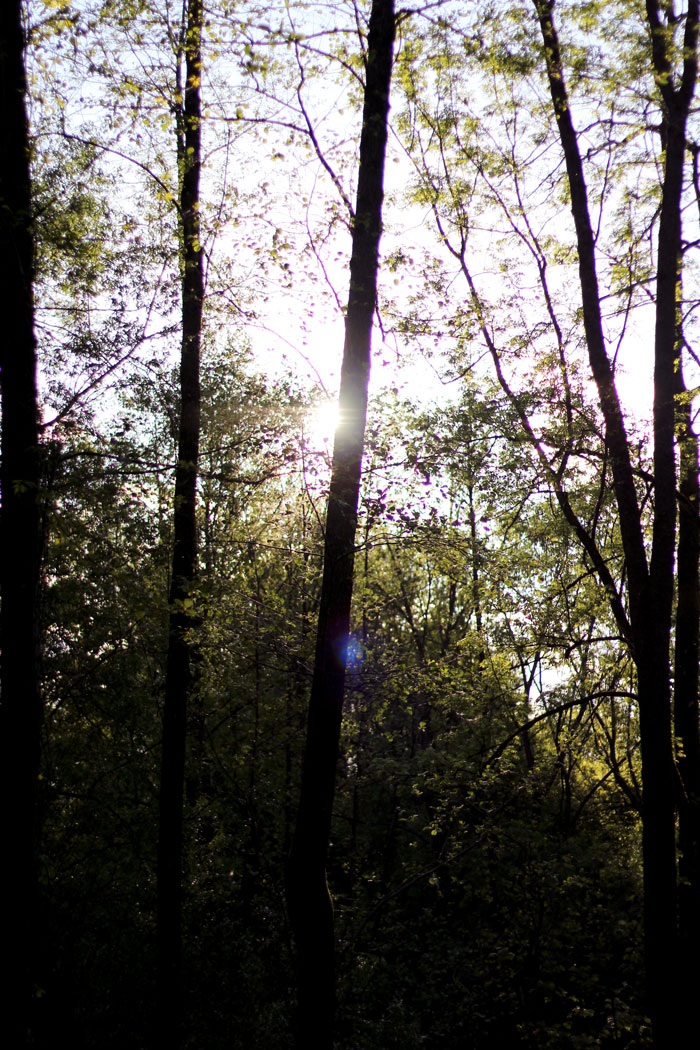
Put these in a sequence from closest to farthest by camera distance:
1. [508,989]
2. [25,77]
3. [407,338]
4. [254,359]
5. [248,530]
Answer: [25,77] < [407,338] < [248,530] < [508,989] < [254,359]

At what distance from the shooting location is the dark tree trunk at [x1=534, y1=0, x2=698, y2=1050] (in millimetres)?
6543

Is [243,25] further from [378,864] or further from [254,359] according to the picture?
[378,864]

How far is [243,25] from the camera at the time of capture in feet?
21.1

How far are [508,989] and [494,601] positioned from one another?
7.03 metres

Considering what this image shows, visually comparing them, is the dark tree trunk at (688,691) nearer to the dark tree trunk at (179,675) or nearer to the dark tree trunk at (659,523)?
the dark tree trunk at (659,523)

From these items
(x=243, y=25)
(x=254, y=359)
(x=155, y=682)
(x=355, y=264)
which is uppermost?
(x=254, y=359)

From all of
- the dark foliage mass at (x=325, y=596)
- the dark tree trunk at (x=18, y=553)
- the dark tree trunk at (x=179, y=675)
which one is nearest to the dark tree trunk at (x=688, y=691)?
the dark foliage mass at (x=325, y=596)

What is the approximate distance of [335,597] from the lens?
5.95 metres

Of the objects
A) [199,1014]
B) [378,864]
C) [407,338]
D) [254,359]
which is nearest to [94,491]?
[407,338]

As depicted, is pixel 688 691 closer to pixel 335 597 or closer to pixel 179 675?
pixel 335 597

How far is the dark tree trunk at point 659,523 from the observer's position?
6.54 meters

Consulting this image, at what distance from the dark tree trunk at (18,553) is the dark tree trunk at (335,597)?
204 centimetres

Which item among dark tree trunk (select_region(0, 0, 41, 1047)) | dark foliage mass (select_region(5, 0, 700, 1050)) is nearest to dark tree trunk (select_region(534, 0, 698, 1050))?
dark foliage mass (select_region(5, 0, 700, 1050))

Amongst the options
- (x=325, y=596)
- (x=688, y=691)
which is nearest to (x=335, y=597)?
(x=325, y=596)
